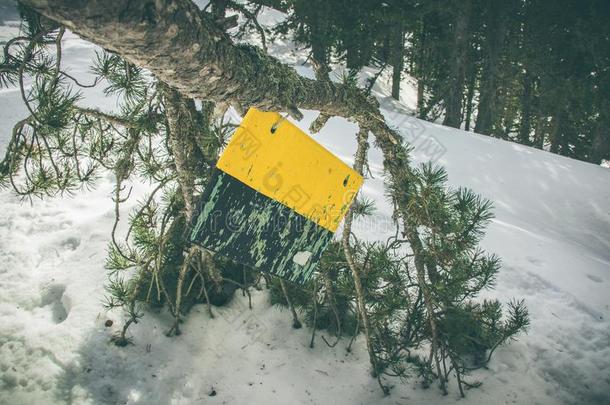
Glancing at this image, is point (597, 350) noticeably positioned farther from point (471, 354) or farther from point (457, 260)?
point (457, 260)

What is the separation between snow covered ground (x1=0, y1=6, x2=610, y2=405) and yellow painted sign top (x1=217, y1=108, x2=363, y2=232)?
106 cm

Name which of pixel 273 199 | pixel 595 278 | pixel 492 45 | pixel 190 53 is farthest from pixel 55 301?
pixel 492 45

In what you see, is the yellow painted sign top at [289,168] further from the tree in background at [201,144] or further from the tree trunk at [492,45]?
the tree trunk at [492,45]

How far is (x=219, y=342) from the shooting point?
1.85m

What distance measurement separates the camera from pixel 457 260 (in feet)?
4.76

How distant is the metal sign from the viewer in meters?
0.85

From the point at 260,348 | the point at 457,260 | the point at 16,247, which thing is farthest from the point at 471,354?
the point at 16,247

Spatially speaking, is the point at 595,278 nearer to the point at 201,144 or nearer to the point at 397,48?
the point at 201,144

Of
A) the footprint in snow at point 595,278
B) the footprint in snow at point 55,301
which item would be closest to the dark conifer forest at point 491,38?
the footprint in snow at point 595,278

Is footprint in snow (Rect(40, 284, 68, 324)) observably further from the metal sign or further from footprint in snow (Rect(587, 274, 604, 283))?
footprint in snow (Rect(587, 274, 604, 283))

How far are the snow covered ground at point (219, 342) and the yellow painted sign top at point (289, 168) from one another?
3.48 ft

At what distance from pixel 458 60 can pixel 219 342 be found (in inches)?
259

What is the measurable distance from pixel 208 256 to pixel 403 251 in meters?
1.66

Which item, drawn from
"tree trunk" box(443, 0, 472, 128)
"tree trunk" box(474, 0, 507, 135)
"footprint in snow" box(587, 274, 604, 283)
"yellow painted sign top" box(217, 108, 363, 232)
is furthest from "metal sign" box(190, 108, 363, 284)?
"tree trunk" box(474, 0, 507, 135)
